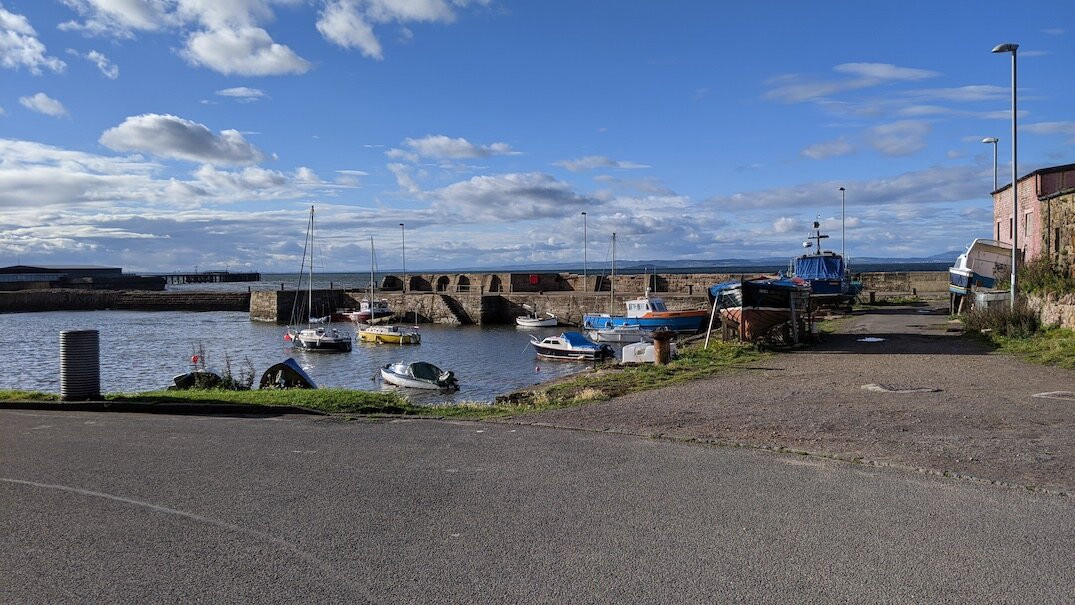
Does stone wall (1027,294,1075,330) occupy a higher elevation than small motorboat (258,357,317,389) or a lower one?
higher

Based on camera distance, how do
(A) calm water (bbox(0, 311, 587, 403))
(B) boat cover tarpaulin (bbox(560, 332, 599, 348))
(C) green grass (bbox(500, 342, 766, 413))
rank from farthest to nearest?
(B) boat cover tarpaulin (bbox(560, 332, 599, 348)) < (A) calm water (bbox(0, 311, 587, 403)) < (C) green grass (bbox(500, 342, 766, 413))

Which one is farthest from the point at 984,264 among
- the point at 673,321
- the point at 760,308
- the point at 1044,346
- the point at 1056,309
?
the point at 673,321

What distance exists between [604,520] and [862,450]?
12.7 ft

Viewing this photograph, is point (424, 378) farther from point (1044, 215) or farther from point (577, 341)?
point (1044, 215)

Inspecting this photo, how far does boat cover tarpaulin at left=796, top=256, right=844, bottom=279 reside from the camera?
4091cm

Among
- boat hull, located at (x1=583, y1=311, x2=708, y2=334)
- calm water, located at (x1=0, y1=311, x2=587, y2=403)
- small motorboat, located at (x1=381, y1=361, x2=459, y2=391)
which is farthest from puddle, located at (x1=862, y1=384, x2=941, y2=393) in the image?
boat hull, located at (x1=583, y1=311, x2=708, y2=334)

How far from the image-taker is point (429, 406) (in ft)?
45.9

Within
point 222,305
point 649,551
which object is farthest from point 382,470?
point 222,305

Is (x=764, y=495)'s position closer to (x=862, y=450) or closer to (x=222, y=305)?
(x=862, y=450)

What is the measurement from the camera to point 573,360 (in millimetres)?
36094

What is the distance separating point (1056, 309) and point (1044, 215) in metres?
4.36

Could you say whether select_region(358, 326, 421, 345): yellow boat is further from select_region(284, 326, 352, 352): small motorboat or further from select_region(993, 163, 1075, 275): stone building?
select_region(993, 163, 1075, 275): stone building

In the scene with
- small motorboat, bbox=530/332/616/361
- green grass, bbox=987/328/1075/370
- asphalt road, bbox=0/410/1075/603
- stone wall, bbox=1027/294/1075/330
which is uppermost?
stone wall, bbox=1027/294/1075/330

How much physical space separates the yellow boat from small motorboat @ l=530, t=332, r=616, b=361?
40.8ft
